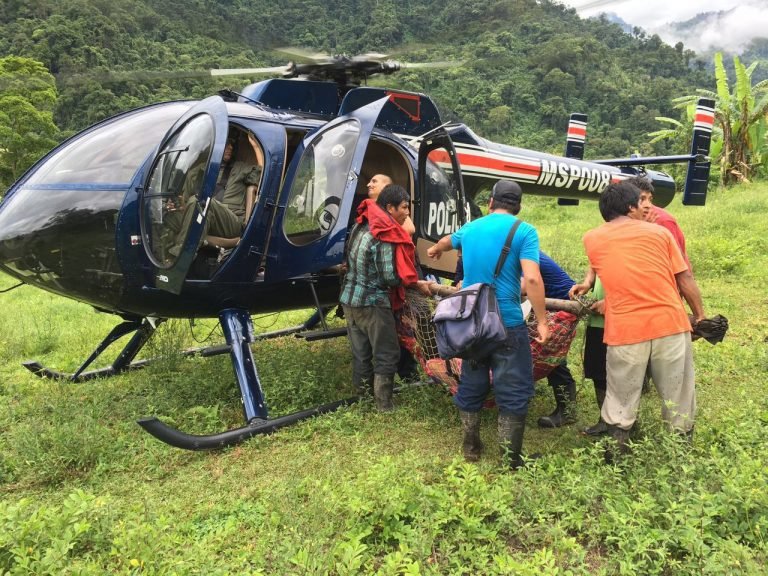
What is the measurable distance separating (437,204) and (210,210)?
6.89 feet

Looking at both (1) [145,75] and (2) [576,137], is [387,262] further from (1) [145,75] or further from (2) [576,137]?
(2) [576,137]

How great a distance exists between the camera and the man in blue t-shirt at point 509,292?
3.56 meters

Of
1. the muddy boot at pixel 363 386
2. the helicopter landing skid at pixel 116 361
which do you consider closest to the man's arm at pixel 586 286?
the muddy boot at pixel 363 386

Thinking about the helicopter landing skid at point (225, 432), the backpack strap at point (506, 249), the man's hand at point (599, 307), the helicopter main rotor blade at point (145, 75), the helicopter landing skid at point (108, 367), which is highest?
the helicopter main rotor blade at point (145, 75)

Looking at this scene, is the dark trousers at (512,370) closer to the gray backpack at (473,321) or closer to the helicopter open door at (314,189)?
the gray backpack at (473,321)

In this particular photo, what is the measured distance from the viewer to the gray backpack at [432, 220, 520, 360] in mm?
3475

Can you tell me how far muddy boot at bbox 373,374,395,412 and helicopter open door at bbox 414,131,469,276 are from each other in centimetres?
139

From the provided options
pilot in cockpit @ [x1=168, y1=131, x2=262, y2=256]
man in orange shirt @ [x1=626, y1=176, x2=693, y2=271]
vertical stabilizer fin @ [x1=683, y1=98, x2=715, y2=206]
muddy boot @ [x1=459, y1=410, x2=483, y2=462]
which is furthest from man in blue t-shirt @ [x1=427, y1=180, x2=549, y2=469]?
vertical stabilizer fin @ [x1=683, y1=98, x2=715, y2=206]

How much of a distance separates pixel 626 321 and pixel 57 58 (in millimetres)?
45525

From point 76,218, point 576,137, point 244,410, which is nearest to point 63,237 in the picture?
point 76,218

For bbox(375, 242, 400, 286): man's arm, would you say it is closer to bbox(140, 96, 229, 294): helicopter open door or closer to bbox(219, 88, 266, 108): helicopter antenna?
bbox(140, 96, 229, 294): helicopter open door

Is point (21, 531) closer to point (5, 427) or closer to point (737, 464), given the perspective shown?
point (5, 427)

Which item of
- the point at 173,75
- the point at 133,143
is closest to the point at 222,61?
the point at 173,75

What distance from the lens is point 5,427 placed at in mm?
4953
